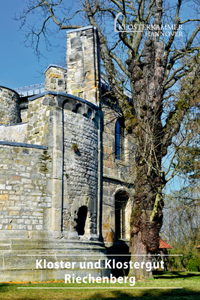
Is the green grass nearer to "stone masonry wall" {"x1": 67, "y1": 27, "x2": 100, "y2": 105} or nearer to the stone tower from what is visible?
the stone tower

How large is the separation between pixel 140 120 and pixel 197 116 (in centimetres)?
181

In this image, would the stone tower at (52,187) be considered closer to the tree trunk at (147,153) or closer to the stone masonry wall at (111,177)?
the tree trunk at (147,153)

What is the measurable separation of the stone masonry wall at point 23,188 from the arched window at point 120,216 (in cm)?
812

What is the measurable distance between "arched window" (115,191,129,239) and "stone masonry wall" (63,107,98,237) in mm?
6230

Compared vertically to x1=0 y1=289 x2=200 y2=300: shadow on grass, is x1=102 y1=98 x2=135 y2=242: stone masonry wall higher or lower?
higher

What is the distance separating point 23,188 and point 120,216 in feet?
30.6

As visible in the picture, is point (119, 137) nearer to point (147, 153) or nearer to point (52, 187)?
point (147, 153)

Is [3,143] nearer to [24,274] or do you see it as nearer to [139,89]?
[24,274]

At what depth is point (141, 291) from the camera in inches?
314

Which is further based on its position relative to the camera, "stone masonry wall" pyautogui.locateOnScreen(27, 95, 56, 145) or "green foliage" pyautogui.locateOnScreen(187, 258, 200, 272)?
"green foliage" pyautogui.locateOnScreen(187, 258, 200, 272)

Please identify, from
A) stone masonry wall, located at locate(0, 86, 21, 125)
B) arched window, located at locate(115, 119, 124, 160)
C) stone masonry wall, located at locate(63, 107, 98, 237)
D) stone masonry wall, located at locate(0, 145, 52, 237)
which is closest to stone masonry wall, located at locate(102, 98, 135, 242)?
arched window, located at locate(115, 119, 124, 160)

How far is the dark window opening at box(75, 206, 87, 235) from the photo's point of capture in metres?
11.6

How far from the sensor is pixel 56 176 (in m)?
10.7

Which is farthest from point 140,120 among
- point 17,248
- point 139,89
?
point 17,248
